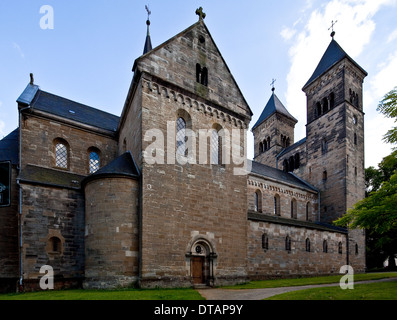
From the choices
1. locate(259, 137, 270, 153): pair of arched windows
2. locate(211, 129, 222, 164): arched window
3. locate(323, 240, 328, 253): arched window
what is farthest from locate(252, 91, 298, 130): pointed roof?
locate(211, 129, 222, 164): arched window

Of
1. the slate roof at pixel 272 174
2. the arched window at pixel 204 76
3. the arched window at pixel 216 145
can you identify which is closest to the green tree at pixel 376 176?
the slate roof at pixel 272 174

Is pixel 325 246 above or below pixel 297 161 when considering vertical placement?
below

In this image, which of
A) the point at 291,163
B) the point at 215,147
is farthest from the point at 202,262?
the point at 291,163

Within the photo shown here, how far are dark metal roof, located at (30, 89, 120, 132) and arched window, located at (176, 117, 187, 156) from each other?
7.23 meters

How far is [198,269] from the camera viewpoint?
16.3m

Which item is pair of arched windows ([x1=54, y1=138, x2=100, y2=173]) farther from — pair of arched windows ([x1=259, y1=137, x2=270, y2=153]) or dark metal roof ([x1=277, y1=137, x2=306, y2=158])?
pair of arched windows ([x1=259, y1=137, x2=270, y2=153])

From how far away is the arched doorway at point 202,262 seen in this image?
1608 centimetres

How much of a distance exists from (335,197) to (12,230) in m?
30.3

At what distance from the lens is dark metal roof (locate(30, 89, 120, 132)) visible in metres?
20.6

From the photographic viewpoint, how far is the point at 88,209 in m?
15.8

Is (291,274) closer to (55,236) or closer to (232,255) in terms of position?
(232,255)

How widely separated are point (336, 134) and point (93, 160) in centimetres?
2673

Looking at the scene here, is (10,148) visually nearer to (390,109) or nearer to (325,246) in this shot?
(390,109)
